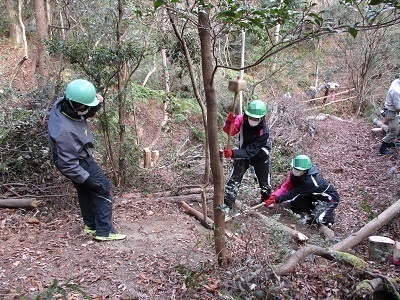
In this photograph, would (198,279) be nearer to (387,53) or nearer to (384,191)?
(384,191)

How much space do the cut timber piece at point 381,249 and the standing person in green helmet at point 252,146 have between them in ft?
5.97

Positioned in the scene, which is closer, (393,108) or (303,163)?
(303,163)

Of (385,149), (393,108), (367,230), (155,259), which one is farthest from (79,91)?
(385,149)

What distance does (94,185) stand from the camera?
12.6 feet

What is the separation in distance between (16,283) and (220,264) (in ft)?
6.22

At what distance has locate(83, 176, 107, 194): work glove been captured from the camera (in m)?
3.80

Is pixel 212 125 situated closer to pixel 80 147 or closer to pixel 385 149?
pixel 80 147

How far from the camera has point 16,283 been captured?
3090mm

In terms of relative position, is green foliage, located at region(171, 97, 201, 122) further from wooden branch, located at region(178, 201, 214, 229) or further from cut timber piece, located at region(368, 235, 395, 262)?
cut timber piece, located at region(368, 235, 395, 262)

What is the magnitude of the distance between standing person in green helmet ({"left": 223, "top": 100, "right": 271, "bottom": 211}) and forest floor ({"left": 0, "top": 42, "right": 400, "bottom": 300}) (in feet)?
1.22

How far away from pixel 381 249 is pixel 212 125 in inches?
109

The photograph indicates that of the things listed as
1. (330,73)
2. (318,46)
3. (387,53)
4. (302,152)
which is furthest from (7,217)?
(318,46)

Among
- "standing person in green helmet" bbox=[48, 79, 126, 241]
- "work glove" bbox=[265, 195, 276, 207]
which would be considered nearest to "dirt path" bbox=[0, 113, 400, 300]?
"standing person in green helmet" bbox=[48, 79, 126, 241]

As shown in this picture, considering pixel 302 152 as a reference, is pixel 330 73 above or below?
above
